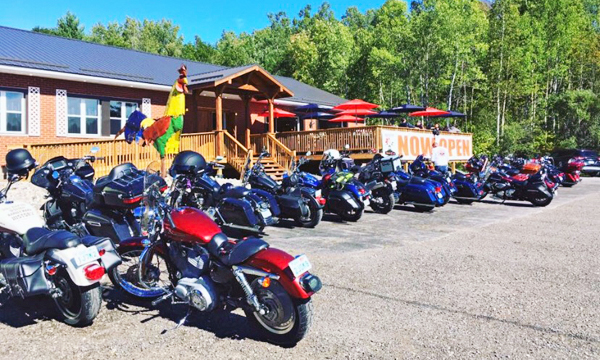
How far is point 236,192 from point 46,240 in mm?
3887

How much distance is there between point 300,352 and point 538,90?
4069cm

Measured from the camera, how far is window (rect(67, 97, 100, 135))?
17328 mm

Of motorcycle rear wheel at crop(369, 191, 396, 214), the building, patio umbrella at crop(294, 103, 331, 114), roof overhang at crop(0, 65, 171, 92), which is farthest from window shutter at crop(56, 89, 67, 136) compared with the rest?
motorcycle rear wheel at crop(369, 191, 396, 214)

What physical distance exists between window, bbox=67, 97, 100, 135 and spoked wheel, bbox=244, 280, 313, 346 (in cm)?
1576

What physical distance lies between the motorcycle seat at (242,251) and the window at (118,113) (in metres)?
16.1

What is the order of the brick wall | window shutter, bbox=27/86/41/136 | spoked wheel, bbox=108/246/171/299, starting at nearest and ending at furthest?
spoked wheel, bbox=108/246/171/299, the brick wall, window shutter, bbox=27/86/41/136

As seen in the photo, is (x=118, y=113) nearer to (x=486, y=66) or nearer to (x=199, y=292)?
(x=199, y=292)

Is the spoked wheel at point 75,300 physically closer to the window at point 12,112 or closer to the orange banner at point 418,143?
the orange banner at point 418,143

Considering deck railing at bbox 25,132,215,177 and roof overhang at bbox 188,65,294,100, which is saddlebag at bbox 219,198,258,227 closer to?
deck railing at bbox 25,132,215,177

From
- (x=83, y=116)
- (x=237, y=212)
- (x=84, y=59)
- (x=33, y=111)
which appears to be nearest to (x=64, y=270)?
(x=237, y=212)

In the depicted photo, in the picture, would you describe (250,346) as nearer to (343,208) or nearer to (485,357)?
(485,357)

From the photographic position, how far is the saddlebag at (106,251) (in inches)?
166

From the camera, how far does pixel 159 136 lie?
12039 mm

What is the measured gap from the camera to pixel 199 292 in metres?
3.87
